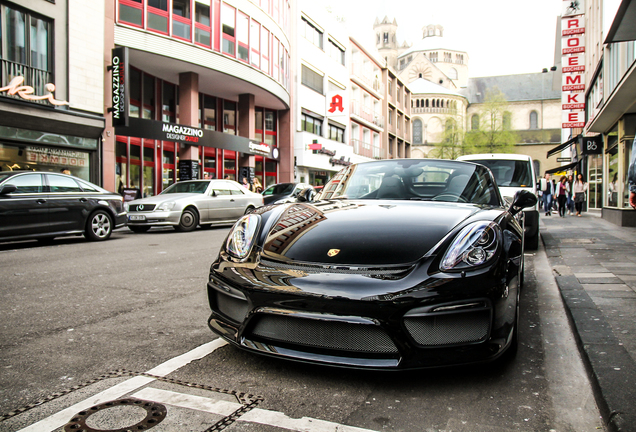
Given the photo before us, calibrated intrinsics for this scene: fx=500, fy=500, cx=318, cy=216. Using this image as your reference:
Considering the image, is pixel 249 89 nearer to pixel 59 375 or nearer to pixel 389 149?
pixel 59 375

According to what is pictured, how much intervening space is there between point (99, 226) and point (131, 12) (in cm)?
1239

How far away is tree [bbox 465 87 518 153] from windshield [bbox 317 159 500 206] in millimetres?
62212

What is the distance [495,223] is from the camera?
2.99 m

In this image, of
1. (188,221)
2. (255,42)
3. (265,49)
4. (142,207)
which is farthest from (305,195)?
(265,49)

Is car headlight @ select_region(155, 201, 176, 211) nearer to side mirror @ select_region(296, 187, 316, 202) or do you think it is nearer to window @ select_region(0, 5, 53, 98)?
window @ select_region(0, 5, 53, 98)

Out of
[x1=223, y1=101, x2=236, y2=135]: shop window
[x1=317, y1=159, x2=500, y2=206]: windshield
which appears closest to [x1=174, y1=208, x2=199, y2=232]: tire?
[x1=317, y1=159, x2=500, y2=206]: windshield

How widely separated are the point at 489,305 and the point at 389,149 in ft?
197

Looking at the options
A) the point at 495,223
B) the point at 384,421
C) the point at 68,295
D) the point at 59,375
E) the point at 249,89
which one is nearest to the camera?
the point at 384,421

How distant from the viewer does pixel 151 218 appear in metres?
12.6

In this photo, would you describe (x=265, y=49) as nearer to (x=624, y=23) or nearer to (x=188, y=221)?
(x=188, y=221)

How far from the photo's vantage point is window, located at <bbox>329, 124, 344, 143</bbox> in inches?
1617

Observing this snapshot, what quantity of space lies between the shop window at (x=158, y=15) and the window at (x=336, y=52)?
21156mm

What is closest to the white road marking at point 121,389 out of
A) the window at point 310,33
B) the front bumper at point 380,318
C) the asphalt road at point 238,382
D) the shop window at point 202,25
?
the asphalt road at point 238,382

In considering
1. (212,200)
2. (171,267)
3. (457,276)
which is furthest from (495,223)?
(212,200)
